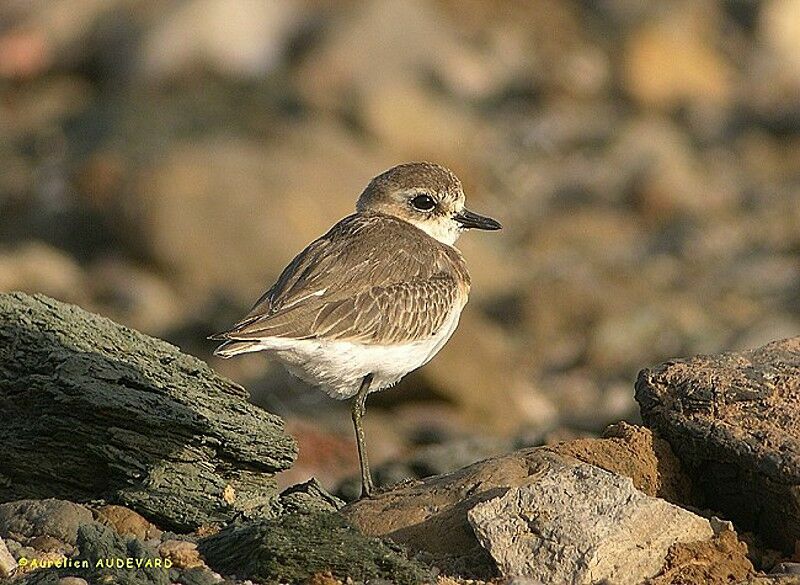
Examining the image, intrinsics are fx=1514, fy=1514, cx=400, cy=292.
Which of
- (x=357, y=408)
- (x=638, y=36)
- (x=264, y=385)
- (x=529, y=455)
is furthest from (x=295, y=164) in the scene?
(x=529, y=455)

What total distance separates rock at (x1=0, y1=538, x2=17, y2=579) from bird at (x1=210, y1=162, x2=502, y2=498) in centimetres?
156

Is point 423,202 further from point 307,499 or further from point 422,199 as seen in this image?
point 307,499

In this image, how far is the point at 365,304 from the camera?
8562 mm

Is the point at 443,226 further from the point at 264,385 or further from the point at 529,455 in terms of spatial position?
the point at 264,385

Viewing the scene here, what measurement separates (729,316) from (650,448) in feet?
40.4

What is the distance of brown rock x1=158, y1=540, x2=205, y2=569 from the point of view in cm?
676

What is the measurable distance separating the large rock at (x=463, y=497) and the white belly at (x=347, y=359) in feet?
2.89

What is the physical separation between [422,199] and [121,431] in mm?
2836

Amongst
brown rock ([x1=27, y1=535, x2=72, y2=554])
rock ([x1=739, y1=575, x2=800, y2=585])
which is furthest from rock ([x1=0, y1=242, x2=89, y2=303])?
rock ([x1=739, y1=575, x2=800, y2=585])

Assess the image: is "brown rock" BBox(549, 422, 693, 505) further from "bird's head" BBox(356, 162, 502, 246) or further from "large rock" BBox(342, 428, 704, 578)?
"bird's head" BBox(356, 162, 502, 246)

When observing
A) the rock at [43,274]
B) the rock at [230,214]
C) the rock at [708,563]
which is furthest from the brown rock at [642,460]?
the rock at [43,274]

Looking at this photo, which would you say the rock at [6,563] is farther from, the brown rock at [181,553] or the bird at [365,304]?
the bird at [365,304]

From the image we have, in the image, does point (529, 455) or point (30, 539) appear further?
point (529, 455)

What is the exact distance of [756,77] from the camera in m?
30.2
